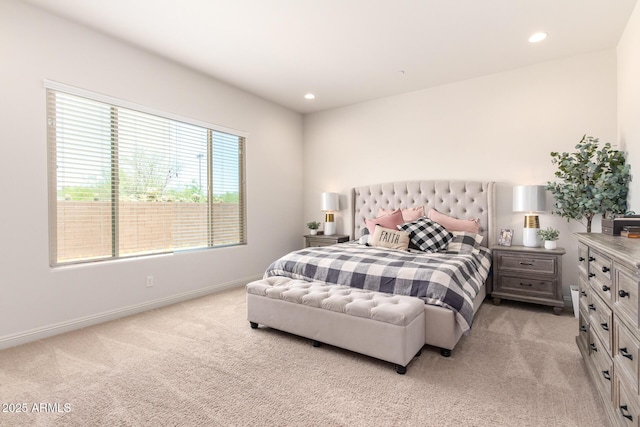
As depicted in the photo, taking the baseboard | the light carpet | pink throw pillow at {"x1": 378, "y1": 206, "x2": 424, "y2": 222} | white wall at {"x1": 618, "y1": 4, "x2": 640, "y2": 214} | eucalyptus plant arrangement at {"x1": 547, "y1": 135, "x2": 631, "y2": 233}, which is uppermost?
white wall at {"x1": 618, "y1": 4, "x2": 640, "y2": 214}

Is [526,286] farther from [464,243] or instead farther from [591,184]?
[591,184]

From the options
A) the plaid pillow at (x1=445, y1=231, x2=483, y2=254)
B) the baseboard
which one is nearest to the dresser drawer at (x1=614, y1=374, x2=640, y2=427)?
the plaid pillow at (x1=445, y1=231, x2=483, y2=254)

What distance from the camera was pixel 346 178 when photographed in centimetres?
530

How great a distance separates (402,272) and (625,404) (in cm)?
149

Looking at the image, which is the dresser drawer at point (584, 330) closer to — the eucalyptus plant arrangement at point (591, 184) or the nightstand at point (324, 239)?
the eucalyptus plant arrangement at point (591, 184)

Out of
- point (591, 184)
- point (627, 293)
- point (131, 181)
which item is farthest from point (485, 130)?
point (131, 181)

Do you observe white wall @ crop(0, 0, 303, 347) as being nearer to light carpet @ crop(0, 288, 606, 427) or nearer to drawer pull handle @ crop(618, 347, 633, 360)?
light carpet @ crop(0, 288, 606, 427)

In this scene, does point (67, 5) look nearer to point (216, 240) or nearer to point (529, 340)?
point (216, 240)

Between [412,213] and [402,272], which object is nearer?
[402,272]

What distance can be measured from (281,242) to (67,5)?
12.3 ft

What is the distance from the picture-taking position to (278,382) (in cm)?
206

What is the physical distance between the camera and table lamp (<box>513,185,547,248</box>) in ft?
11.6

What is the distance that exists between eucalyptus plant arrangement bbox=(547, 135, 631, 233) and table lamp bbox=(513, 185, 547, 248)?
0.13 metres

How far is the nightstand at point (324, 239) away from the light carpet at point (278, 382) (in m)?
2.20
